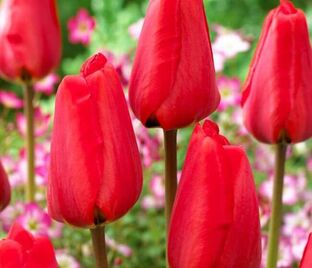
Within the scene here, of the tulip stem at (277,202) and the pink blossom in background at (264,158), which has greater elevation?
the tulip stem at (277,202)

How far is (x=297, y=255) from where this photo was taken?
50.2 inches

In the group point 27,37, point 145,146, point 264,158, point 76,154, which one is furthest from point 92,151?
point 264,158

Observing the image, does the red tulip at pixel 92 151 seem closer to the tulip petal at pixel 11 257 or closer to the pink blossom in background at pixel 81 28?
the tulip petal at pixel 11 257

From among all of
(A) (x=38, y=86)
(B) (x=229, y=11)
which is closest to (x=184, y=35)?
(A) (x=38, y=86)

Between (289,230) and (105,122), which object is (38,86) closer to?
(289,230)

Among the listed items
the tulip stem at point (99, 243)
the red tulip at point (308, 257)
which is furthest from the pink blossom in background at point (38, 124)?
the red tulip at point (308, 257)

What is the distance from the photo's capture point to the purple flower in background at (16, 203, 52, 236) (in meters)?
1.15

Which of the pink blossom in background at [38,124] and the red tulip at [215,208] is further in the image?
the pink blossom in background at [38,124]

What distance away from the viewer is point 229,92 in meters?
1.51

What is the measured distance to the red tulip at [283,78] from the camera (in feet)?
2.84

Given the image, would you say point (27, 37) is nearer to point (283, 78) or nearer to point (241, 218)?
point (283, 78)

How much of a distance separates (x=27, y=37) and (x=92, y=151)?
378 mm

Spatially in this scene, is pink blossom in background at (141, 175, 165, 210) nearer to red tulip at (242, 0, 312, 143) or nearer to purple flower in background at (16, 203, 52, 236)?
purple flower in background at (16, 203, 52, 236)

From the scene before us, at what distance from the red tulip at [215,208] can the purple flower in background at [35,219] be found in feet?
1.47
